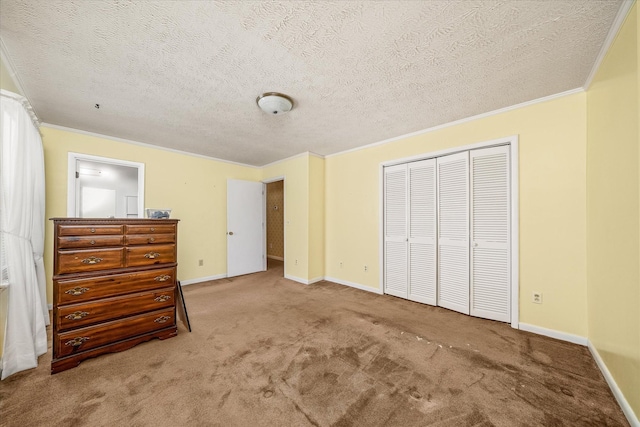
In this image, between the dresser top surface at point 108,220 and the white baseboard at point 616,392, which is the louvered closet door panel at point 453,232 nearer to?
the white baseboard at point 616,392

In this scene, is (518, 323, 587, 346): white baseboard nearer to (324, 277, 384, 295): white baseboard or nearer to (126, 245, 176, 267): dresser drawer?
(324, 277, 384, 295): white baseboard

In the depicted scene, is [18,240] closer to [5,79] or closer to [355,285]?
[5,79]

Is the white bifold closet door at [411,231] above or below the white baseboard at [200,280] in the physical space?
above

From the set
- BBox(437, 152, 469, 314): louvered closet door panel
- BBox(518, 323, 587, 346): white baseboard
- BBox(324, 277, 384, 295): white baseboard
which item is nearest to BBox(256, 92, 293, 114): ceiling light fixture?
BBox(437, 152, 469, 314): louvered closet door panel

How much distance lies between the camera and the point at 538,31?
5.14 feet

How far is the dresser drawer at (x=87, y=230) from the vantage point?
193 cm

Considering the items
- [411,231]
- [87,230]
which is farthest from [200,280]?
[411,231]

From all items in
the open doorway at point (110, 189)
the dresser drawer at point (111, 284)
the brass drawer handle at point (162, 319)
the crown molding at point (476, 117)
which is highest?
the crown molding at point (476, 117)

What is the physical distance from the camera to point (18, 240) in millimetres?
1902

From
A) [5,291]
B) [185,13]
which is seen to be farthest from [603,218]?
[5,291]

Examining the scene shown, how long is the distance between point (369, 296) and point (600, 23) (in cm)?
352

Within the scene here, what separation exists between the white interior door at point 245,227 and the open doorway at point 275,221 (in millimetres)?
1608

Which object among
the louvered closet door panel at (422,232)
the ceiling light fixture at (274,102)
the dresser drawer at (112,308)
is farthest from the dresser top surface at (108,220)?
the louvered closet door panel at (422,232)

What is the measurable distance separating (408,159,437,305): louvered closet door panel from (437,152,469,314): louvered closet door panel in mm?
90
